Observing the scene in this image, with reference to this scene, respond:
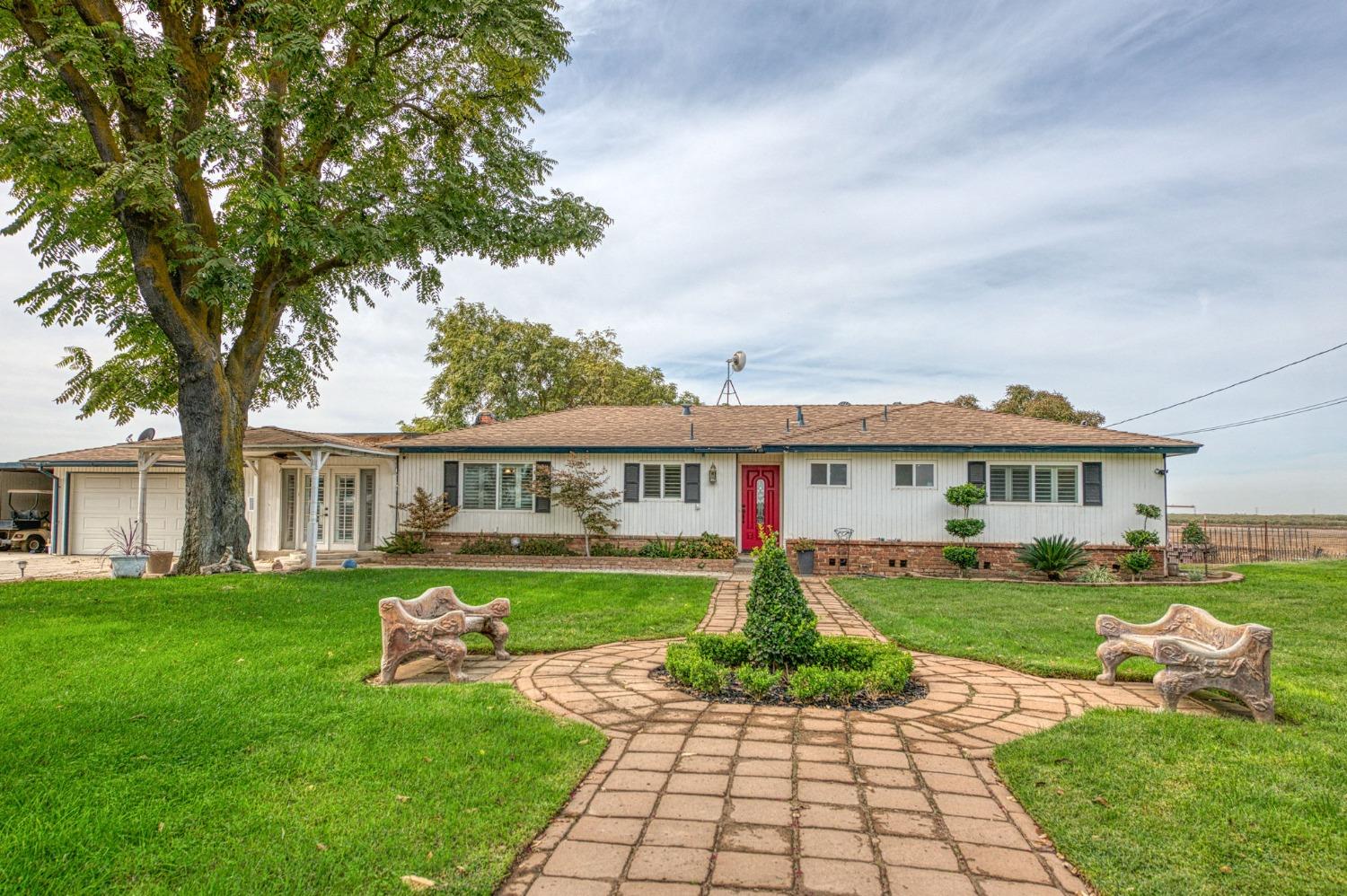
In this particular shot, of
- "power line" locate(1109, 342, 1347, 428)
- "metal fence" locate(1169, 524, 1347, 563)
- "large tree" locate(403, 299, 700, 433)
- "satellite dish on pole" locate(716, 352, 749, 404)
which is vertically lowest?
"metal fence" locate(1169, 524, 1347, 563)

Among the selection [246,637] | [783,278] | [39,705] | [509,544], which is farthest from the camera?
[783,278]

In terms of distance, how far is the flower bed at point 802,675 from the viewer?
4.70 metres

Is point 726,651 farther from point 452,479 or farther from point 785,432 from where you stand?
point 452,479

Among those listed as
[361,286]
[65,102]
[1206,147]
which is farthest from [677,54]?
[65,102]

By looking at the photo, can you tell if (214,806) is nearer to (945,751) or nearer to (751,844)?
(751,844)

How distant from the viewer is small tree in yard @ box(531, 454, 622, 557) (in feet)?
49.6

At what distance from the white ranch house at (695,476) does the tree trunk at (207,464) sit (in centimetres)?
179

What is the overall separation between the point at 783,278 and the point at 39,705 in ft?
50.4

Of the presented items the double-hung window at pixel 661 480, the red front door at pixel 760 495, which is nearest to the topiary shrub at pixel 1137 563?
the red front door at pixel 760 495

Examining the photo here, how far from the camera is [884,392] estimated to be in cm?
2012

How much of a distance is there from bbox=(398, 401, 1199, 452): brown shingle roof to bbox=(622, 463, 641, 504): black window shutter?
575 mm

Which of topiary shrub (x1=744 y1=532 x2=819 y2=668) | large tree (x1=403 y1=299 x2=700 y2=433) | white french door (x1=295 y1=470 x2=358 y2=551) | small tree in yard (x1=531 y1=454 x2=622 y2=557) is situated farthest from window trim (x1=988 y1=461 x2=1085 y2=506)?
large tree (x1=403 y1=299 x2=700 y2=433)

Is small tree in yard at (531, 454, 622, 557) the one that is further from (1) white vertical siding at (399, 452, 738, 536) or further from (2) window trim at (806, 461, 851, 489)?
(2) window trim at (806, 461, 851, 489)

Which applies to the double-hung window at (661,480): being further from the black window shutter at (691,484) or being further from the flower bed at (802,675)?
the flower bed at (802,675)
